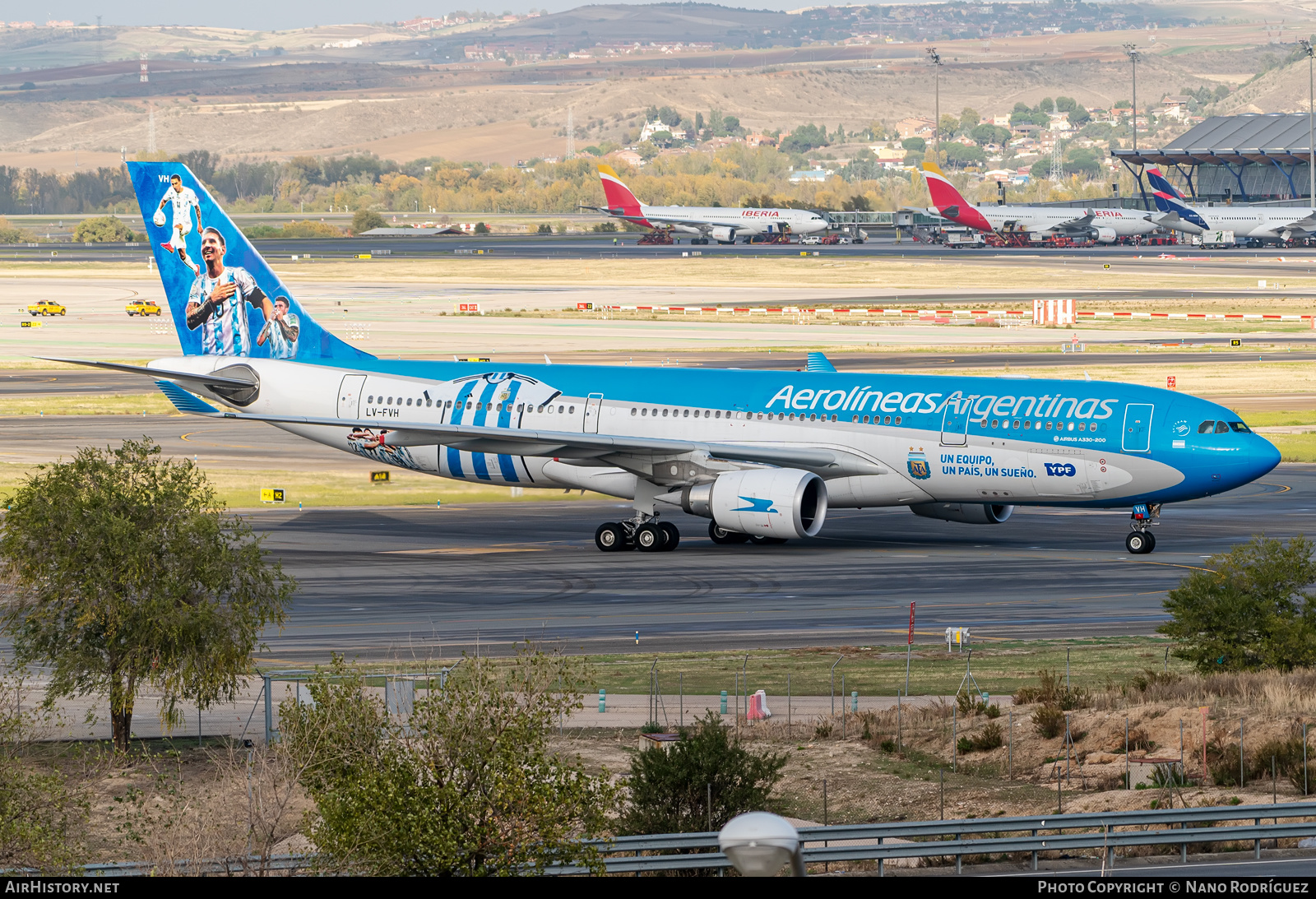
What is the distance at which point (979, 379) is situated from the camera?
4925 cm

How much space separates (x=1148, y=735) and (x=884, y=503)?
20691 millimetres

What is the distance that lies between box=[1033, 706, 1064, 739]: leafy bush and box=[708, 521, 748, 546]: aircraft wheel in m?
22.4

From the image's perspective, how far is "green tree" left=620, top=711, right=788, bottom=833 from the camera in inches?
961

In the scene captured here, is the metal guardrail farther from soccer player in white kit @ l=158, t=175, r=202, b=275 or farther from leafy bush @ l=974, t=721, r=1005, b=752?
soccer player in white kit @ l=158, t=175, r=202, b=275

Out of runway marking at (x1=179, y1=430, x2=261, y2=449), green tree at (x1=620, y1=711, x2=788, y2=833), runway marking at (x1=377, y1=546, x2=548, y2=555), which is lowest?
green tree at (x1=620, y1=711, x2=788, y2=833)

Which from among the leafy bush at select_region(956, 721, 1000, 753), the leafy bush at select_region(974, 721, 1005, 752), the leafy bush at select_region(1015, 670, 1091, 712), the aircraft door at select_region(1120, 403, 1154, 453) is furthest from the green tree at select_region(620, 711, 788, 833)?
the aircraft door at select_region(1120, 403, 1154, 453)

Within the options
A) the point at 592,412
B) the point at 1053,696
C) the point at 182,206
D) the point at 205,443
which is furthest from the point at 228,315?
the point at 1053,696

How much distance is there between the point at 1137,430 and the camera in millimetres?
46750

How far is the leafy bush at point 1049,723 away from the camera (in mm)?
29625

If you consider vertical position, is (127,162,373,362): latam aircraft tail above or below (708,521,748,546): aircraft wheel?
above

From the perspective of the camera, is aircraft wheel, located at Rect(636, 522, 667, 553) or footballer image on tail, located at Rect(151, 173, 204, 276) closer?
aircraft wheel, located at Rect(636, 522, 667, 553)

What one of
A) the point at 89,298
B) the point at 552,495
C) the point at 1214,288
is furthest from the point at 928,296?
the point at 552,495

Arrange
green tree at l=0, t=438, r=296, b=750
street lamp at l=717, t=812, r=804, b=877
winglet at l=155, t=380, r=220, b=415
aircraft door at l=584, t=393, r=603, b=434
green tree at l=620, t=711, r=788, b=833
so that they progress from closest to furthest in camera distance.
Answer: street lamp at l=717, t=812, r=804, b=877 → green tree at l=620, t=711, r=788, b=833 → green tree at l=0, t=438, r=296, b=750 → aircraft door at l=584, t=393, r=603, b=434 → winglet at l=155, t=380, r=220, b=415

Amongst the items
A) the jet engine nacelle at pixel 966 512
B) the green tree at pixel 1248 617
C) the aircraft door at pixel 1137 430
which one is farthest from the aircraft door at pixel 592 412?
the green tree at pixel 1248 617
